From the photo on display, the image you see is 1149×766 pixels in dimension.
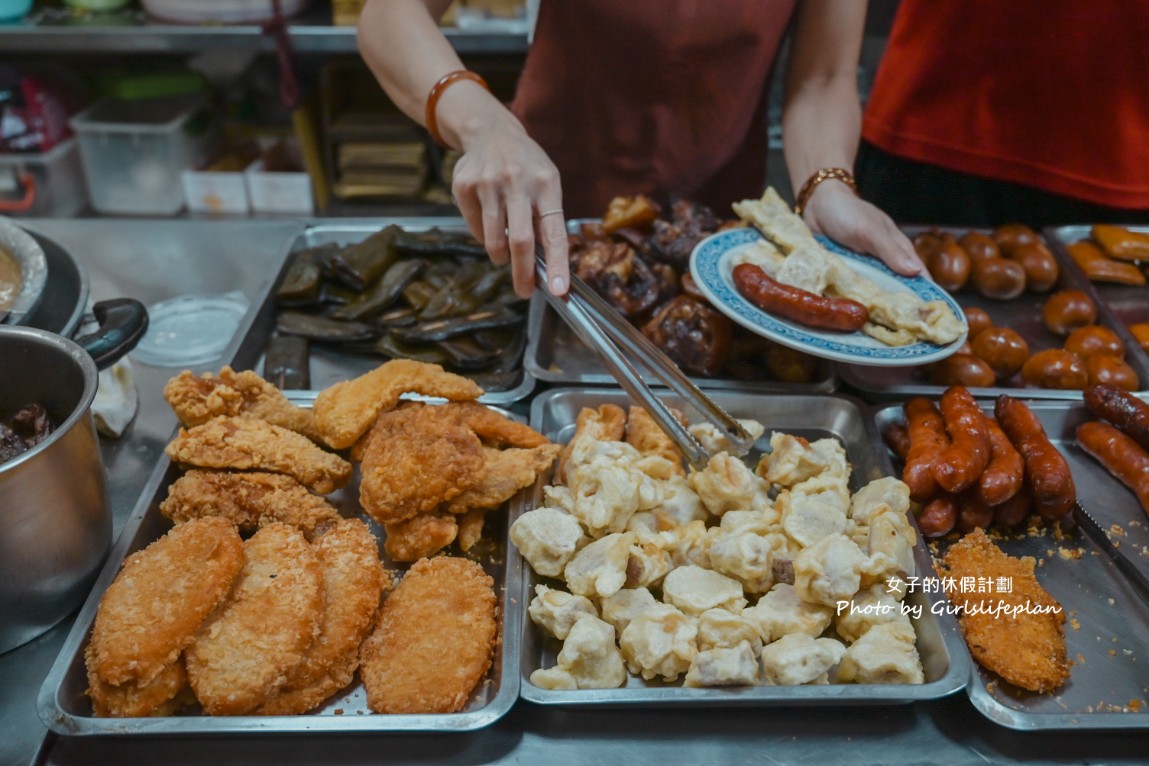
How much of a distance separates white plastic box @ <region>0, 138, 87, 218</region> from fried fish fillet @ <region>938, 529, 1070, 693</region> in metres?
4.91

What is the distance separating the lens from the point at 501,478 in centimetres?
187

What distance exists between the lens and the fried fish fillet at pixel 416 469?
68.0 inches

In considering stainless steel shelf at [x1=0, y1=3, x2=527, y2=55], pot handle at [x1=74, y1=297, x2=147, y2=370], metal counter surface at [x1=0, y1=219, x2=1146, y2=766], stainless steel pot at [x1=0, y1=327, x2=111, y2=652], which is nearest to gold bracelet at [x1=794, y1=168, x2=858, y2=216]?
metal counter surface at [x1=0, y1=219, x2=1146, y2=766]

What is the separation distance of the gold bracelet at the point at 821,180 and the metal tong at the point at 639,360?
39.7 inches

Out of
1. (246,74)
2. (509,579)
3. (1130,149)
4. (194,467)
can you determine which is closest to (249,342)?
(194,467)

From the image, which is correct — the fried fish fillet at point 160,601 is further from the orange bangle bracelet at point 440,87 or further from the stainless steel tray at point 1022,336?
the stainless steel tray at point 1022,336

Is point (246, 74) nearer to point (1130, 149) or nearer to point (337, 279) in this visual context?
point (337, 279)

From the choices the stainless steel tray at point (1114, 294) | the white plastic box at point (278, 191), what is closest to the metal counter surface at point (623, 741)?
the stainless steel tray at point (1114, 294)

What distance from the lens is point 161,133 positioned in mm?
4855

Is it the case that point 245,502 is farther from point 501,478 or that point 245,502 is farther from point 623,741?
point 623,741

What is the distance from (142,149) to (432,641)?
4435mm

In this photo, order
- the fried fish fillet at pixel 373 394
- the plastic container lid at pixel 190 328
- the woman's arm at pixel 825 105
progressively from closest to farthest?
the fried fish fillet at pixel 373 394
the plastic container lid at pixel 190 328
the woman's arm at pixel 825 105

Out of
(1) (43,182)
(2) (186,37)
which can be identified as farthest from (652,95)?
(1) (43,182)

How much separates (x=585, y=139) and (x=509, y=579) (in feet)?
6.12
